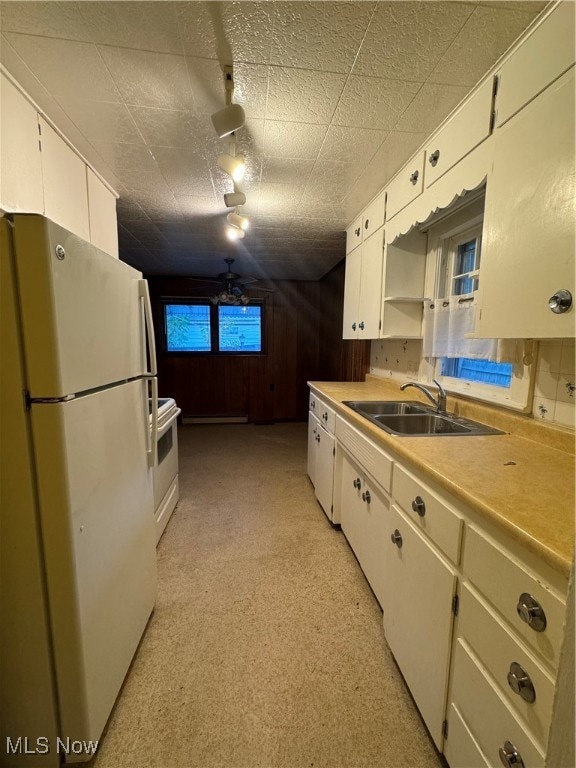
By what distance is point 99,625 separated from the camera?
106 cm

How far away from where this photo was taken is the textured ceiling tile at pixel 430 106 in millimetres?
1349

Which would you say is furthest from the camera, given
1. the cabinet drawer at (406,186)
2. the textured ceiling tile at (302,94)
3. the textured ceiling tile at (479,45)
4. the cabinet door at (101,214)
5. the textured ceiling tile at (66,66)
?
the cabinet door at (101,214)

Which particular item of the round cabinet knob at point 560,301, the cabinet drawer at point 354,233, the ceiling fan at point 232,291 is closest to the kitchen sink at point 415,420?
the round cabinet knob at point 560,301

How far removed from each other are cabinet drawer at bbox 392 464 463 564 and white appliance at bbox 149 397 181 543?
1466mm

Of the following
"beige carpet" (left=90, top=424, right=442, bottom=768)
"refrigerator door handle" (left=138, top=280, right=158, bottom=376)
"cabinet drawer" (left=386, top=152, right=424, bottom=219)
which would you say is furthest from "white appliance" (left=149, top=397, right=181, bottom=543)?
"cabinet drawer" (left=386, top=152, right=424, bottom=219)

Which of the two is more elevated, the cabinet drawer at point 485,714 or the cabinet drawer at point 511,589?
the cabinet drawer at point 511,589

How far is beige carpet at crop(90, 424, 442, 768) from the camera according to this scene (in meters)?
1.08

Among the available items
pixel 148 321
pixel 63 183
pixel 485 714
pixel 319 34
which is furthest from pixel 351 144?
pixel 485 714

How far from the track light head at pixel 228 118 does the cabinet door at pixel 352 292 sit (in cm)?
158

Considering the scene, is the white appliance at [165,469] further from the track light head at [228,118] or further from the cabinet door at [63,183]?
the track light head at [228,118]

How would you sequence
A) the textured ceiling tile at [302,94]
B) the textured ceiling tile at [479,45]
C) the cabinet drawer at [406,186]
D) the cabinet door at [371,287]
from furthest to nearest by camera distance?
the cabinet door at [371,287], the cabinet drawer at [406,186], the textured ceiling tile at [302,94], the textured ceiling tile at [479,45]

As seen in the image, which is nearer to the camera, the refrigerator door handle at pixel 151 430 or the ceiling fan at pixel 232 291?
the refrigerator door handle at pixel 151 430

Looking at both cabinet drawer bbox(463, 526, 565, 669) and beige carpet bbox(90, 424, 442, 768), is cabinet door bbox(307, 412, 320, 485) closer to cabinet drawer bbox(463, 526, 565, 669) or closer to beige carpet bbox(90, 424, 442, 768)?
beige carpet bbox(90, 424, 442, 768)

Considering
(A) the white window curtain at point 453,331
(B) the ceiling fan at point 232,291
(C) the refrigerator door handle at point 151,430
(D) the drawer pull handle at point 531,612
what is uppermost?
(B) the ceiling fan at point 232,291
